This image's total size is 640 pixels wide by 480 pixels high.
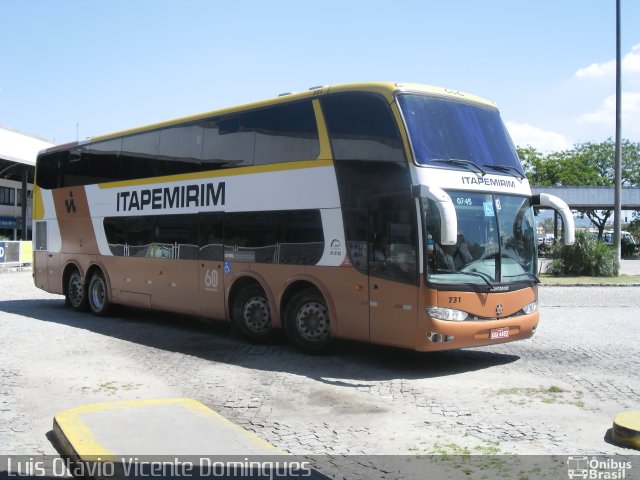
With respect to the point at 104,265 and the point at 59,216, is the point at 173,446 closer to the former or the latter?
the point at 104,265

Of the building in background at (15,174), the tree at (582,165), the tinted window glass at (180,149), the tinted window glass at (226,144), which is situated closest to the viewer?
the tinted window glass at (226,144)

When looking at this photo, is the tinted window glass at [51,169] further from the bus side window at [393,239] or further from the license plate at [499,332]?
the license plate at [499,332]

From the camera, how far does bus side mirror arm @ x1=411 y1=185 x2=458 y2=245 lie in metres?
7.86

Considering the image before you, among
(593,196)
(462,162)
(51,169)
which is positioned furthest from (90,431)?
(593,196)

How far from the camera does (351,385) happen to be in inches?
328

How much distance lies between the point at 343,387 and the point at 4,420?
3.75m

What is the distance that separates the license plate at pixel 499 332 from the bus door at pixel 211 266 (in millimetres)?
4785

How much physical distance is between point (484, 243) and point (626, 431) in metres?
3.62

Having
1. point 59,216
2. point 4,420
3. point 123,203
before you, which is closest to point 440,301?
point 4,420

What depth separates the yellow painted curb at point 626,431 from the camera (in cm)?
574

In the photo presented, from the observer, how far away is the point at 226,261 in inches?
456

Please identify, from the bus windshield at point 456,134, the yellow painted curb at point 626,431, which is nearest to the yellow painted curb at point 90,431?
the yellow painted curb at point 626,431

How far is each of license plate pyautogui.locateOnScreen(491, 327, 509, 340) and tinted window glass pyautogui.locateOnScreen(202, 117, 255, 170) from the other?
15.4 feet

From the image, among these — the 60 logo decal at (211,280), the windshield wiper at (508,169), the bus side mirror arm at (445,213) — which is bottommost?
the 60 logo decal at (211,280)
